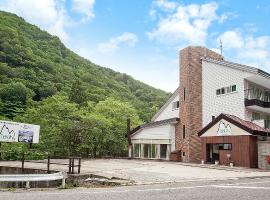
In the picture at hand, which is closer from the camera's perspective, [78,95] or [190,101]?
[190,101]

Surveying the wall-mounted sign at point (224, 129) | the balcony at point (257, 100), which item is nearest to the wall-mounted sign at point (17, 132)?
the wall-mounted sign at point (224, 129)

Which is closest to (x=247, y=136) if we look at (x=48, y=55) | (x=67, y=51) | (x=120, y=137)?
(x=120, y=137)

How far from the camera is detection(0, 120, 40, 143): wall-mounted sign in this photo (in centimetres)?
2233

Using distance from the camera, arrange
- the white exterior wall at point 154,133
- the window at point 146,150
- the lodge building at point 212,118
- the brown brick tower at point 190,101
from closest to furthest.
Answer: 1. the lodge building at point 212,118
2. the brown brick tower at point 190,101
3. the white exterior wall at point 154,133
4. the window at point 146,150

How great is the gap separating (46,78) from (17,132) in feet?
150

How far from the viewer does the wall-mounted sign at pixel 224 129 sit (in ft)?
98.9

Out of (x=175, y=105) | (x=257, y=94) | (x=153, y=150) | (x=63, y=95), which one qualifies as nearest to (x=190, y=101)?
(x=175, y=105)

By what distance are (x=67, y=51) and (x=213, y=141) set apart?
187 feet

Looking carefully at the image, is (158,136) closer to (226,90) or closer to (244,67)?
(226,90)

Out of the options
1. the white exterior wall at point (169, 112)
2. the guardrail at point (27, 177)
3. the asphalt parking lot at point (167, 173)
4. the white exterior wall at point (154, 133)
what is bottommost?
the asphalt parking lot at point (167, 173)

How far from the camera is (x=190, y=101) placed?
124ft

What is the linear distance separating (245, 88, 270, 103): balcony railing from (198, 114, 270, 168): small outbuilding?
3.88 meters

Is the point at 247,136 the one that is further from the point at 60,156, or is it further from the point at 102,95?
the point at 102,95

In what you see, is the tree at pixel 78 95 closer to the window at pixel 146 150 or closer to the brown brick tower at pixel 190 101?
the window at pixel 146 150
